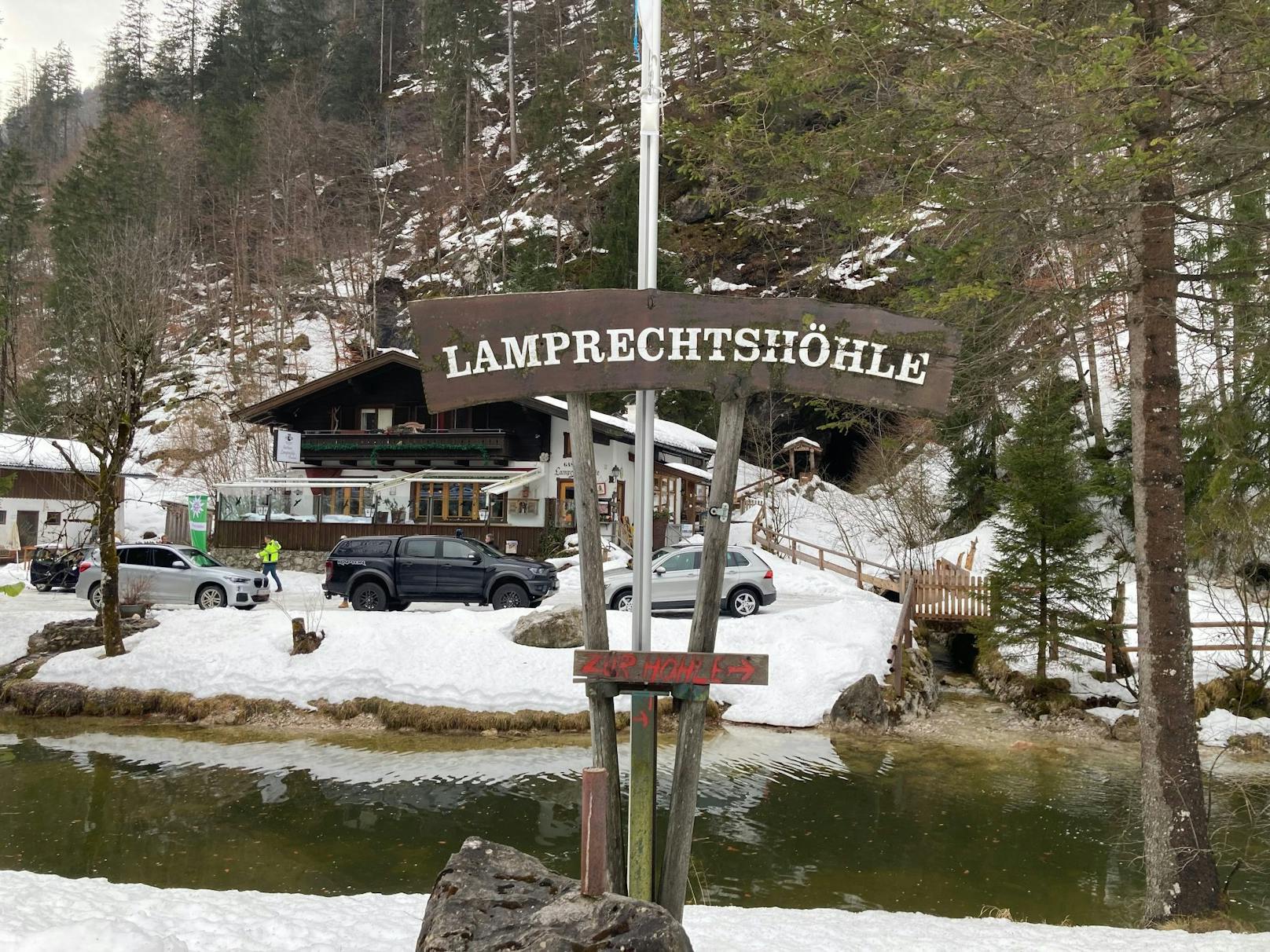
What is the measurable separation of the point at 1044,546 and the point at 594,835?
1430 centimetres

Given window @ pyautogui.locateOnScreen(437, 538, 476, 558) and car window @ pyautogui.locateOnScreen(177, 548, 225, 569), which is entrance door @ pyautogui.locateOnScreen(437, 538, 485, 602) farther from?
car window @ pyautogui.locateOnScreen(177, 548, 225, 569)

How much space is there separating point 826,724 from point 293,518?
22819 mm

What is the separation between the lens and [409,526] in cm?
3119


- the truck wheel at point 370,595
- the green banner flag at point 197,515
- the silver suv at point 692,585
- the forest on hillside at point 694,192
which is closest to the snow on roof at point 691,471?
the forest on hillside at point 694,192

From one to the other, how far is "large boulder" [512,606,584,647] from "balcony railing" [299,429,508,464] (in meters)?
15.0

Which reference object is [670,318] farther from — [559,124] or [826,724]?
[559,124]

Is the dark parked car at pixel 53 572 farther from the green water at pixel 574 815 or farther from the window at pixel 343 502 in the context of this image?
the green water at pixel 574 815

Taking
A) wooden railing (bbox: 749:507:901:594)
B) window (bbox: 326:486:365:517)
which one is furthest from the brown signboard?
window (bbox: 326:486:365:517)

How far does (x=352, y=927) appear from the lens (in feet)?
19.2

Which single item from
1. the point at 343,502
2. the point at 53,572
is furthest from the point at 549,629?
the point at 343,502

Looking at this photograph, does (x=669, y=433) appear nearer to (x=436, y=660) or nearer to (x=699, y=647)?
(x=436, y=660)

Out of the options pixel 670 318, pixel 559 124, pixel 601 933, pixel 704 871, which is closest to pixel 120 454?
pixel 704 871

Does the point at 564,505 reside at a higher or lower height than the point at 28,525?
higher

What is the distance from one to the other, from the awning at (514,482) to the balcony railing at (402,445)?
47.3 inches
